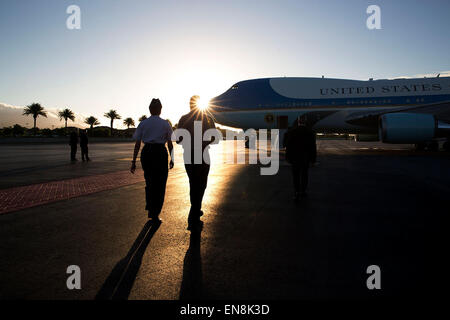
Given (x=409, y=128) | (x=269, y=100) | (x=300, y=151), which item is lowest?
(x=300, y=151)

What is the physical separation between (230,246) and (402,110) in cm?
1611

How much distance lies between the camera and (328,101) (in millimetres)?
15977

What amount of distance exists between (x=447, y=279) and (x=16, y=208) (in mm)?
5946

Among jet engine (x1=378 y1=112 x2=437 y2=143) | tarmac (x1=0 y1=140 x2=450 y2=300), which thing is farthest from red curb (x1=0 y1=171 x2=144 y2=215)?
jet engine (x1=378 y1=112 x2=437 y2=143)

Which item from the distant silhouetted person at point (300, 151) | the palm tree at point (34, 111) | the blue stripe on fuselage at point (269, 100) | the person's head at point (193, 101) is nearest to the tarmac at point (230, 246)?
the distant silhouetted person at point (300, 151)

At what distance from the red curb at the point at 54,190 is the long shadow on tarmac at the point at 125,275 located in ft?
9.61

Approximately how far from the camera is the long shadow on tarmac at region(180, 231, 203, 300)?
6.88 ft

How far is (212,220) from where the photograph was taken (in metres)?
4.03

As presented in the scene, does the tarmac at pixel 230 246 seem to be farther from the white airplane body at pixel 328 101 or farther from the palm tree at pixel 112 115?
the palm tree at pixel 112 115

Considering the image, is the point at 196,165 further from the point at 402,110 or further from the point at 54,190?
the point at 402,110

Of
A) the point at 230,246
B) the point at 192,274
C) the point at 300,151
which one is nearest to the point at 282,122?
the point at 300,151

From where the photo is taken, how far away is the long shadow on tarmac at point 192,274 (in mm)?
2098
